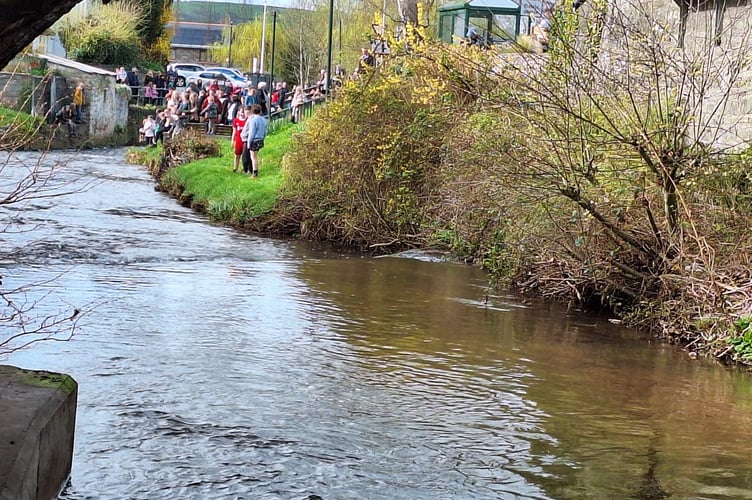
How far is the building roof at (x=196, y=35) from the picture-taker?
88500 millimetres

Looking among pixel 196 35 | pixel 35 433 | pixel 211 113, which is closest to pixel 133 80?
pixel 211 113

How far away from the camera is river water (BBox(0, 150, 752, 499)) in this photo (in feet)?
22.3

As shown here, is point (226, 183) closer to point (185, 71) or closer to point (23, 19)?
point (23, 19)

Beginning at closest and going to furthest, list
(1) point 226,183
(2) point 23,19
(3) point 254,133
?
(2) point 23,19, (1) point 226,183, (3) point 254,133

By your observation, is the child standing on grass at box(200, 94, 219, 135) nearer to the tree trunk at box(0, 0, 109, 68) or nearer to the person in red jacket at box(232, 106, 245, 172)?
the person in red jacket at box(232, 106, 245, 172)

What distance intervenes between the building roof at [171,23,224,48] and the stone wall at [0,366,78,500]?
277 feet

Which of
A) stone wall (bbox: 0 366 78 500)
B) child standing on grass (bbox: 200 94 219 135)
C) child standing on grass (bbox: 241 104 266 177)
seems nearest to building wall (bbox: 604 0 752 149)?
stone wall (bbox: 0 366 78 500)

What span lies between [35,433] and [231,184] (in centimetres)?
1851

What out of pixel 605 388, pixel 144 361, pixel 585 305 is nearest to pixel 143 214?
pixel 585 305

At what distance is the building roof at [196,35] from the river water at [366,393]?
7585 centimetres

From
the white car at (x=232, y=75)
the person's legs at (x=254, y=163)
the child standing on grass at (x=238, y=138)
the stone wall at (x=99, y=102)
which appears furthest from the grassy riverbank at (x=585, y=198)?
the white car at (x=232, y=75)

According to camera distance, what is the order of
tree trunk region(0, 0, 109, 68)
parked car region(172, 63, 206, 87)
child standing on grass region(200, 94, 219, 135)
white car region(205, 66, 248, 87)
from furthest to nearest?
white car region(205, 66, 248, 87), parked car region(172, 63, 206, 87), child standing on grass region(200, 94, 219, 135), tree trunk region(0, 0, 109, 68)

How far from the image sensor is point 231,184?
23.5m

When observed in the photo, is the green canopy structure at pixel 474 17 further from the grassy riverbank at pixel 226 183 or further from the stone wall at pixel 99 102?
the stone wall at pixel 99 102
